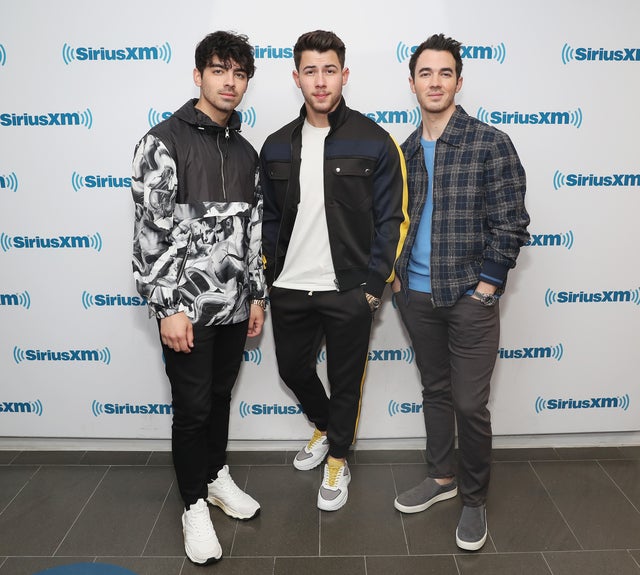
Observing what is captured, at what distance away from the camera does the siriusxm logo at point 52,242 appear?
2.54m

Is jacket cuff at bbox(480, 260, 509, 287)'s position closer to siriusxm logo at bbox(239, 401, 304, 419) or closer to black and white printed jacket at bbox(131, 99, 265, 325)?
black and white printed jacket at bbox(131, 99, 265, 325)

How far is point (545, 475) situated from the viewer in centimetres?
255

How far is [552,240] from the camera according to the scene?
2541 millimetres

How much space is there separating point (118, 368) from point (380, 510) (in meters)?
1.33

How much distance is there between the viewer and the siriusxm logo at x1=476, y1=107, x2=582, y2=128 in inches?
95.0

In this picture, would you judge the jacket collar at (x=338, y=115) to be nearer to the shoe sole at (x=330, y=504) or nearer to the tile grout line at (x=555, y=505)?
the shoe sole at (x=330, y=504)

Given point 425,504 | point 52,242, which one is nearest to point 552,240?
point 425,504

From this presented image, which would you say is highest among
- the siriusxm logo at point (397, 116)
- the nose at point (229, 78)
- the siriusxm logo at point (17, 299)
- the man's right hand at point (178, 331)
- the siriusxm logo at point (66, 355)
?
the nose at point (229, 78)

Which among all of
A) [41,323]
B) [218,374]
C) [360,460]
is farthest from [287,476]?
[41,323]

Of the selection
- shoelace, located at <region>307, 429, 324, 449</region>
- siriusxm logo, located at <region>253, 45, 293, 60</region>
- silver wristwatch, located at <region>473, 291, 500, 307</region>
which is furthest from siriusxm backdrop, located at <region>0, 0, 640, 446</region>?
silver wristwatch, located at <region>473, 291, 500, 307</region>

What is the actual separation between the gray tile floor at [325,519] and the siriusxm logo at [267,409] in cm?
20

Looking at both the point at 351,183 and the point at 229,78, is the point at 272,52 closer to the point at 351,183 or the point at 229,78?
the point at 229,78

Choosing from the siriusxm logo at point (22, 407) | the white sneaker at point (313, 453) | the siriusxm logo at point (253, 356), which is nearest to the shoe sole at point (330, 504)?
the white sneaker at point (313, 453)

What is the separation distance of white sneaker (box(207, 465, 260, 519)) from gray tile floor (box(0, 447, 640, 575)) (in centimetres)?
4
